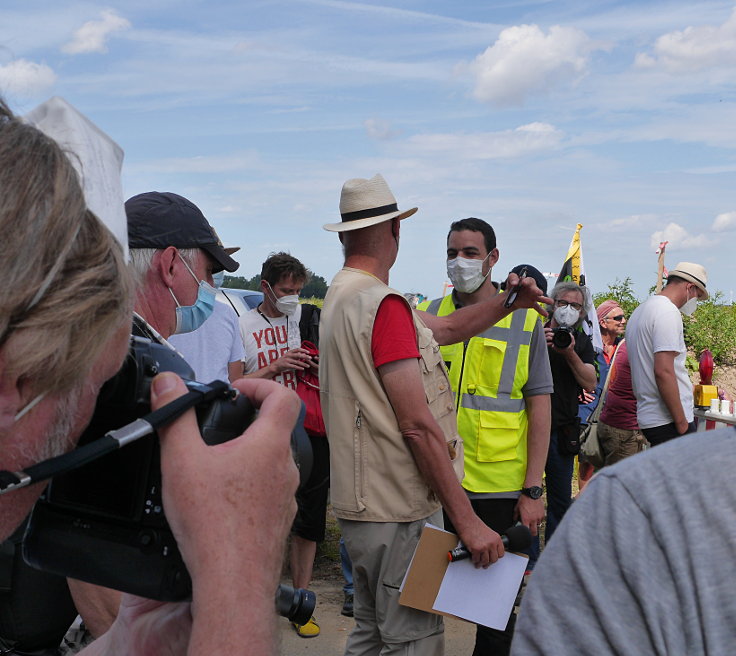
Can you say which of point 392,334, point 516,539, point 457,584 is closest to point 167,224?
point 392,334

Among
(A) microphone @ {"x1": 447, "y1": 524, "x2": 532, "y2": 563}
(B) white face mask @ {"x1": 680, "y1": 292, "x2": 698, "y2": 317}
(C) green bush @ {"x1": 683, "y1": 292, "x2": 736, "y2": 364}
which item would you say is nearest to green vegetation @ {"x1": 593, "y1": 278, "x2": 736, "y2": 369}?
(C) green bush @ {"x1": 683, "y1": 292, "x2": 736, "y2": 364}

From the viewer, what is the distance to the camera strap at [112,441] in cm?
94

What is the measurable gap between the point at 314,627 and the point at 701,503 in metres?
4.14

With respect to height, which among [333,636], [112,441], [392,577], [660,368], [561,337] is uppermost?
[112,441]

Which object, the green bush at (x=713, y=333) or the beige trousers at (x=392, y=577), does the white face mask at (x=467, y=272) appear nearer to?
the beige trousers at (x=392, y=577)

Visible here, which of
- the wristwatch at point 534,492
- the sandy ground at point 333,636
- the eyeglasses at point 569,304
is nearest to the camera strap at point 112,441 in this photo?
the wristwatch at point 534,492

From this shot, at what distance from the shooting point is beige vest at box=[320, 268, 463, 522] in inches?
118

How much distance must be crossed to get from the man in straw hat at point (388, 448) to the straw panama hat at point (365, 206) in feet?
0.83

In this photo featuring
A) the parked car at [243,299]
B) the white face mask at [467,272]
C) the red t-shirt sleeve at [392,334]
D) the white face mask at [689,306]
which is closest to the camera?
the red t-shirt sleeve at [392,334]

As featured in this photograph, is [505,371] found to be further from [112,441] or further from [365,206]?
[112,441]

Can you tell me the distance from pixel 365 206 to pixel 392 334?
65 cm

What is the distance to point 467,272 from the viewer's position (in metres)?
4.09

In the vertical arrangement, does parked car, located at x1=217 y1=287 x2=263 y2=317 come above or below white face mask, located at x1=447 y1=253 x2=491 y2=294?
below

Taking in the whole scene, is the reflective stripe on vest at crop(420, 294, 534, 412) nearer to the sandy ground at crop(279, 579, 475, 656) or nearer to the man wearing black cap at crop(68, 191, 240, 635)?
the sandy ground at crop(279, 579, 475, 656)
